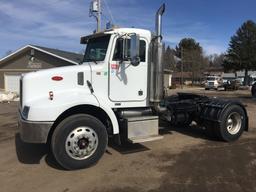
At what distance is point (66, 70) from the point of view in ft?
21.7

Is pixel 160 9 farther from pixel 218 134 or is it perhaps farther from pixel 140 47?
pixel 218 134

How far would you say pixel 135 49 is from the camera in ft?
22.2

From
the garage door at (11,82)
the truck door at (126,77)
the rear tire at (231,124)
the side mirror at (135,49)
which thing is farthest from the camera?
the garage door at (11,82)

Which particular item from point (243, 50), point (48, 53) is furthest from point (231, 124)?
point (243, 50)

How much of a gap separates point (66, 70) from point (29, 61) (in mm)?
25707

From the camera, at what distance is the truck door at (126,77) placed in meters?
6.97

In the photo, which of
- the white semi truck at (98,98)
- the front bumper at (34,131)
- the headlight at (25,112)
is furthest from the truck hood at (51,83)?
the front bumper at (34,131)

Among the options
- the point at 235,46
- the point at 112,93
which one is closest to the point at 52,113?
the point at 112,93

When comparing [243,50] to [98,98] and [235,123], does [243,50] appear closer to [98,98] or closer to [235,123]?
[235,123]

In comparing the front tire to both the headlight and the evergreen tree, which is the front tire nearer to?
the headlight

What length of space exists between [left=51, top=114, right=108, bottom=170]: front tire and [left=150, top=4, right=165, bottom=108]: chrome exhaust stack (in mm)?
1686

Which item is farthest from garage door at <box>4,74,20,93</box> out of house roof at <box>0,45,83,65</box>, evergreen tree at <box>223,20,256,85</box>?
evergreen tree at <box>223,20,256,85</box>

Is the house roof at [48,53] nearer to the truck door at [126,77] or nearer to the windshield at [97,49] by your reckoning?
the windshield at [97,49]

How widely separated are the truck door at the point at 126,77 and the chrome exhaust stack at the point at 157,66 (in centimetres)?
17
